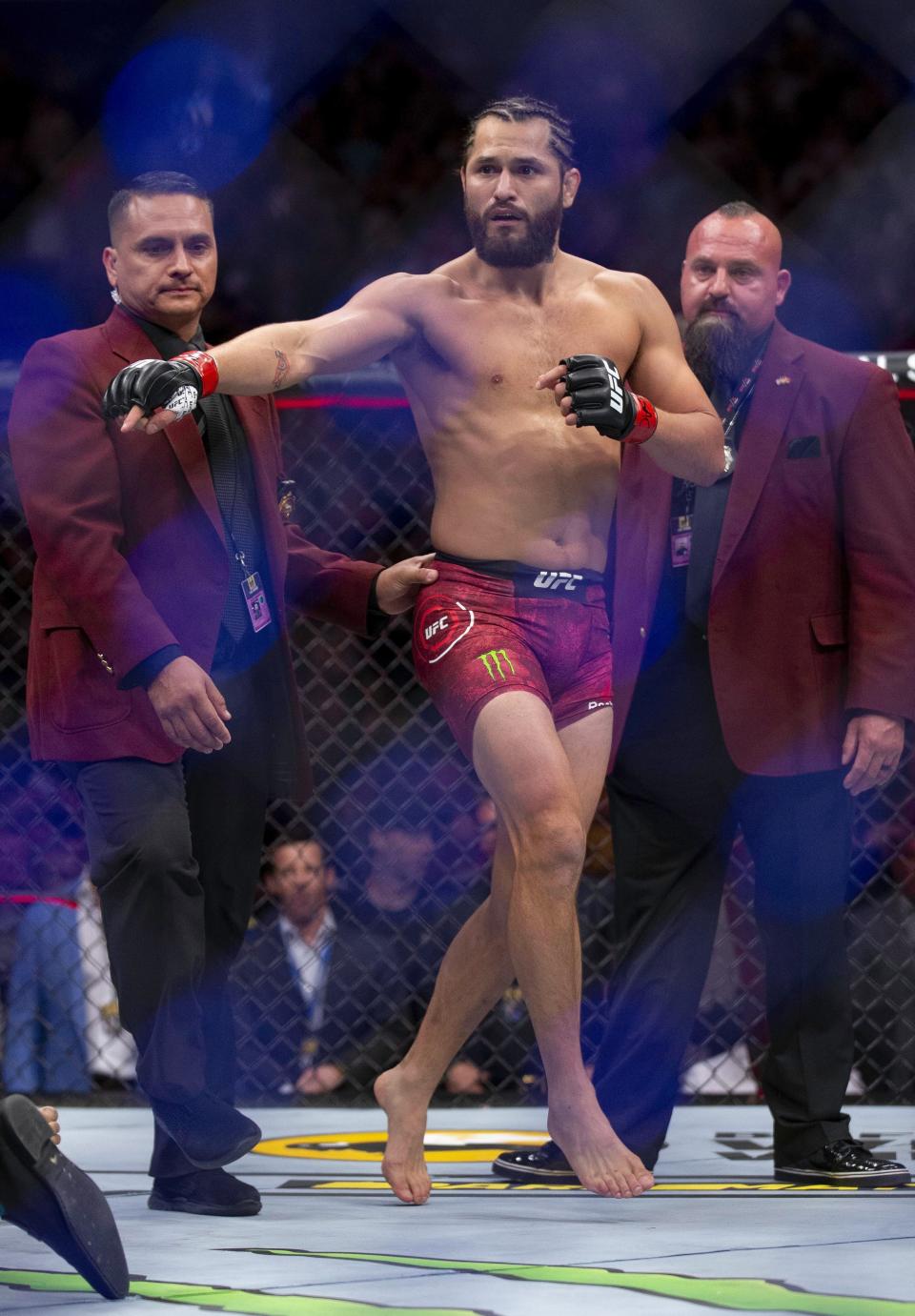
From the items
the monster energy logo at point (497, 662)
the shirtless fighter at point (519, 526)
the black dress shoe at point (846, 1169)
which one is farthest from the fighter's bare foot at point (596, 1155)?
the monster energy logo at point (497, 662)

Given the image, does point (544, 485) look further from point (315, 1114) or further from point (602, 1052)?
point (315, 1114)

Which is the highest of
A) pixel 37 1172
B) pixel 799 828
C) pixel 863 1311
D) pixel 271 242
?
pixel 271 242

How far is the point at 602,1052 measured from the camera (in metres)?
2.23

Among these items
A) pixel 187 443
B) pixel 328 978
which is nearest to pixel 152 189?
pixel 187 443

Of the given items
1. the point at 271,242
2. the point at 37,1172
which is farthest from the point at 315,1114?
the point at 271,242

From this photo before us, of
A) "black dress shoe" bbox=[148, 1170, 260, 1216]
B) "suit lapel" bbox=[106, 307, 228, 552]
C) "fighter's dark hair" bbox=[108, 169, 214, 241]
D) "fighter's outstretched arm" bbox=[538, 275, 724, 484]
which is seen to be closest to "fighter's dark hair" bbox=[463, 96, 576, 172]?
"fighter's outstretched arm" bbox=[538, 275, 724, 484]

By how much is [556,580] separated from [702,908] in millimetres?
505

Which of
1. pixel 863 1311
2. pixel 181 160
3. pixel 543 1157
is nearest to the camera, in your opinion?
pixel 863 1311

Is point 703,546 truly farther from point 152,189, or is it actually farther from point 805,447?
point 152,189

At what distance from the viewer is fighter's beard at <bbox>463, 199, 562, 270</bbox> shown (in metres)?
1.99

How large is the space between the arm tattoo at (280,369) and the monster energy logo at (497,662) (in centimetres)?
36

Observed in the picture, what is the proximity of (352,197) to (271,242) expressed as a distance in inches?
8.9

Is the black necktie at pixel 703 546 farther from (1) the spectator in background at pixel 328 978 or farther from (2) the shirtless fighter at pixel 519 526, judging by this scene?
(1) the spectator in background at pixel 328 978

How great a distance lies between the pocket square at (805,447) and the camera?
7.16 feet
